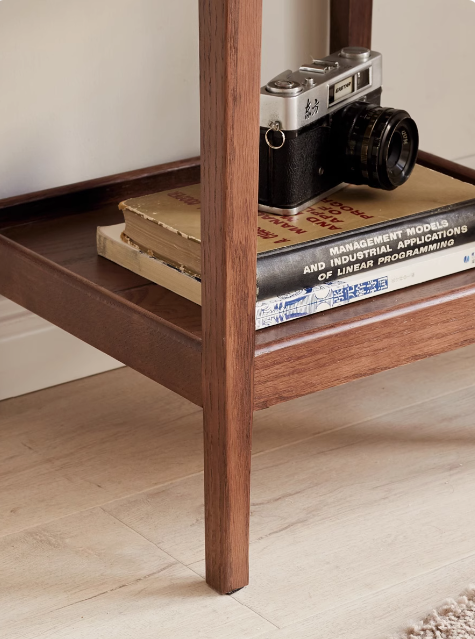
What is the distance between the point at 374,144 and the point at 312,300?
18cm

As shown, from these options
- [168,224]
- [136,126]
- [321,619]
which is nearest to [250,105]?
[168,224]

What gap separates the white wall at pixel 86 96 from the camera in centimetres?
109

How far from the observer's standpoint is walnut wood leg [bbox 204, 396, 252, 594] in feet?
2.54

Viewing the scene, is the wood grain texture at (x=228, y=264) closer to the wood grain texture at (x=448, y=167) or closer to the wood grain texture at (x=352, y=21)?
the wood grain texture at (x=448, y=167)

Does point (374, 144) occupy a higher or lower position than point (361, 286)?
higher

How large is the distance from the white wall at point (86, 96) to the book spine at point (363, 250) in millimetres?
414

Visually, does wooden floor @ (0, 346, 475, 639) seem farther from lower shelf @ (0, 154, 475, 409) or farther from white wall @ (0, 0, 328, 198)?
white wall @ (0, 0, 328, 198)

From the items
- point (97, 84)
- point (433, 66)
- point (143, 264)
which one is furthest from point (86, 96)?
point (433, 66)

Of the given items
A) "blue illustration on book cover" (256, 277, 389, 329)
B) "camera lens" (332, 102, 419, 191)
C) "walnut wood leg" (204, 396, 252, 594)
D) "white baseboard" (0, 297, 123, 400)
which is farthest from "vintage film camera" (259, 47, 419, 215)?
"white baseboard" (0, 297, 123, 400)

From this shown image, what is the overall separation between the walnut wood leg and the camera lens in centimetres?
28

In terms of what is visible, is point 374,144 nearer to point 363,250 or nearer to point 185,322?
point 363,250

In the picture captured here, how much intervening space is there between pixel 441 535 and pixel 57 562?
0.34 meters

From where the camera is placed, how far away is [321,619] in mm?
795

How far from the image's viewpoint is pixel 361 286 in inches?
34.3
